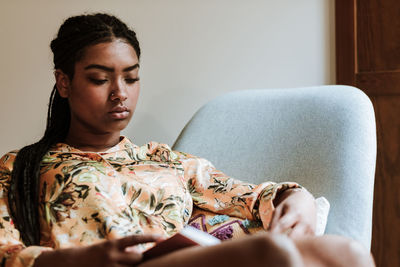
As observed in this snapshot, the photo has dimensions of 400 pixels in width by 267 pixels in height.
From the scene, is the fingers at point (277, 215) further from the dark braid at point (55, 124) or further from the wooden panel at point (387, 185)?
the wooden panel at point (387, 185)

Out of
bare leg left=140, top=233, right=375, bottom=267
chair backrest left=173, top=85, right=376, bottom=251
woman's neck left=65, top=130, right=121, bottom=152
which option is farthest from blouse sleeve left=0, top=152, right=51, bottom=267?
chair backrest left=173, top=85, right=376, bottom=251

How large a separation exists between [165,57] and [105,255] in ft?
4.00

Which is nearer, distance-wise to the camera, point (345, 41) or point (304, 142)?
point (304, 142)

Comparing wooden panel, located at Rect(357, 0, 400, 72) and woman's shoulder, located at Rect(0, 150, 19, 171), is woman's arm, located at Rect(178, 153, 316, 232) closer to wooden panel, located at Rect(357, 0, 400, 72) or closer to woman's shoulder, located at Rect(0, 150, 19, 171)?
woman's shoulder, located at Rect(0, 150, 19, 171)

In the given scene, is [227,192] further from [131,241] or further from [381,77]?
[381,77]

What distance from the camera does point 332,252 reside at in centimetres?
71

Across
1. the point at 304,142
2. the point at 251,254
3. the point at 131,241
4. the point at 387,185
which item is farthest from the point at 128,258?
the point at 387,185

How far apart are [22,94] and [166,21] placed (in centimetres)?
63

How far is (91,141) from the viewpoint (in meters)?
1.14

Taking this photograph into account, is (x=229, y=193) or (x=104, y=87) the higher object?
(x=104, y=87)

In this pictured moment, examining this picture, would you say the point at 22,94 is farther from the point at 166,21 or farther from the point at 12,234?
the point at 12,234

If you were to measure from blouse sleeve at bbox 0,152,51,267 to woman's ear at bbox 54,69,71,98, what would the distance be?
18 cm

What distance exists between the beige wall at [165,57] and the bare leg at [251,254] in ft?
4.00

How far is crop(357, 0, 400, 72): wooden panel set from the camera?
1.58m
